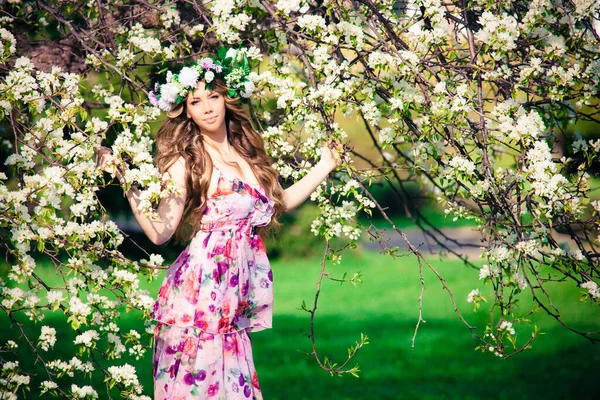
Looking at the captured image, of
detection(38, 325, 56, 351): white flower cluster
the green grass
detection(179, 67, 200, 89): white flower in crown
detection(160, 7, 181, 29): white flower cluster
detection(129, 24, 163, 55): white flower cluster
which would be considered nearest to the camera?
detection(38, 325, 56, 351): white flower cluster

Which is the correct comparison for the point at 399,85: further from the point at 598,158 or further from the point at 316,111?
the point at 598,158

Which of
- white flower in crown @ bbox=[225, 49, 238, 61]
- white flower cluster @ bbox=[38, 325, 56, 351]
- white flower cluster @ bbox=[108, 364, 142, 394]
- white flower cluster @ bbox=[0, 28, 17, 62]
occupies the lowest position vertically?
white flower cluster @ bbox=[38, 325, 56, 351]

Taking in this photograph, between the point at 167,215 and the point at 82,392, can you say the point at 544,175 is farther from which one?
the point at 82,392

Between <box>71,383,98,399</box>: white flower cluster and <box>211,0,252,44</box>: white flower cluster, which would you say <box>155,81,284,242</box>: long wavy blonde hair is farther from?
<box>71,383,98,399</box>: white flower cluster

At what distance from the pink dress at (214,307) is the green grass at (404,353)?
52 centimetres

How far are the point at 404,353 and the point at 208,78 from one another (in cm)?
416

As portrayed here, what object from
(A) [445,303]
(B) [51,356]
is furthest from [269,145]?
(A) [445,303]

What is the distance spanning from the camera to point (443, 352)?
6.61m

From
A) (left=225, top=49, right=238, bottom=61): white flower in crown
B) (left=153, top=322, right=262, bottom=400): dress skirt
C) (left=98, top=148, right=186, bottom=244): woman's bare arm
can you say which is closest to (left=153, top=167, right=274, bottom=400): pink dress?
(left=153, top=322, right=262, bottom=400): dress skirt

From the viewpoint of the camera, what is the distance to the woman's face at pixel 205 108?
304 cm

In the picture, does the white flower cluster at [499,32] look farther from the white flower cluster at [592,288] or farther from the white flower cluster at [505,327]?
the white flower cluster at [505,327]

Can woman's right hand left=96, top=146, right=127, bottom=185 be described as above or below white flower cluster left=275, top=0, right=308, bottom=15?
below

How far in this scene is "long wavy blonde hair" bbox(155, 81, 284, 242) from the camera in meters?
2.94

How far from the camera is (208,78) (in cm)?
302
